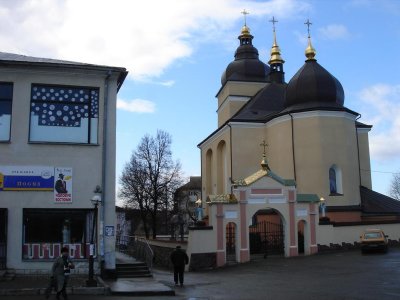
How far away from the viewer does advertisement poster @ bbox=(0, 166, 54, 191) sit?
60.4 ft

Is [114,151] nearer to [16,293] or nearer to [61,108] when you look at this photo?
[61,108]

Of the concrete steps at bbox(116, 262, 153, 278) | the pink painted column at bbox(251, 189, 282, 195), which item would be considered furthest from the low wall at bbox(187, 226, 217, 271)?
the concrete steps at bbox(116, 262, 153, 278)

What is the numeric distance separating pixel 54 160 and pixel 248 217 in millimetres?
12611

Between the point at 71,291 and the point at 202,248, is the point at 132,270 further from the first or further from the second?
the point at 202,248

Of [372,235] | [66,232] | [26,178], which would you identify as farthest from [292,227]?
[26,178]

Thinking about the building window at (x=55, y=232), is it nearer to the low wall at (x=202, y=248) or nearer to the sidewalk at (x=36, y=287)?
the sidewalk at (x=36, y=287)

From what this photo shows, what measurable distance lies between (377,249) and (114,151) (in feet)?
53.2

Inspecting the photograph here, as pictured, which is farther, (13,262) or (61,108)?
(61,108)

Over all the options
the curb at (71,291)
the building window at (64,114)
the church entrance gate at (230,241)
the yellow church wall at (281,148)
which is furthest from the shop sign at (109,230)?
the yellow church wall at (281,148)

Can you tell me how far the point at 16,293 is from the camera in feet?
47.4

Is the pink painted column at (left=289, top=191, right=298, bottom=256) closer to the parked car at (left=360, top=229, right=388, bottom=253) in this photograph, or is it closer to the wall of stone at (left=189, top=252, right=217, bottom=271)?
the parked car at (left=360, top=229, right=388, bottom=253)

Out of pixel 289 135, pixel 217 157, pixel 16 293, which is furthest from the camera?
pixel 217 157

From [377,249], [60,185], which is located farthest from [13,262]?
[377,249]

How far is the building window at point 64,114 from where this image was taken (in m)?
19.1
